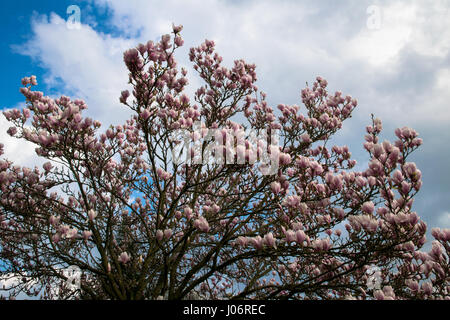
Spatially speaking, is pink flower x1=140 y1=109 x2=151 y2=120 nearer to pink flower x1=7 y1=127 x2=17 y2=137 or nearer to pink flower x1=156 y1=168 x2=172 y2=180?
pink flower x1=156 y1=168 x2=172 y2=180

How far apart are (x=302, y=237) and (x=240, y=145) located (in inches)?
57.7

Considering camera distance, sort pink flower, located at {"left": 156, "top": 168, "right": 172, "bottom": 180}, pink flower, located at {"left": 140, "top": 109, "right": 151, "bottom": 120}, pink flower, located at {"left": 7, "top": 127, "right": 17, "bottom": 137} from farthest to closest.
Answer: pink flower, located at {"left": 7, "top": 127, "right": 17, "bottom": 137} < pink flower, located at {"left": 156, "top": 168, "right": 172, "bottom": 180} < pink flower, located at {"left": 140, "top": 109, "right": 151, "bottom": 120}

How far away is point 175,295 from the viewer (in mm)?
5273

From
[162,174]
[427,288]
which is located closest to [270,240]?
[427,288]

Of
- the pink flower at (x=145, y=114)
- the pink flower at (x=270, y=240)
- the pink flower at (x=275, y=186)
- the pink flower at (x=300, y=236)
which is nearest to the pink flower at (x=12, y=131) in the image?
the pink flower at (x=145, y=114)

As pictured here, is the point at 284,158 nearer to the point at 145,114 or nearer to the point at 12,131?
the point at 145,114

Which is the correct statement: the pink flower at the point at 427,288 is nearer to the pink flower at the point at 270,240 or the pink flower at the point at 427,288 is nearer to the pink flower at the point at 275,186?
the pink flower at the point at 270,240

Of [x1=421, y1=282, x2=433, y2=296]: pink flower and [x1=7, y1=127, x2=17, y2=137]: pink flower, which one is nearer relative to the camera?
[x1=421, y1=282, x2=433, y2=296]: pink flower

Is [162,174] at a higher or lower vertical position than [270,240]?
higher

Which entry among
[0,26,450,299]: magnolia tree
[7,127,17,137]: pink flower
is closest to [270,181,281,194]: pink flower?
[0,26,450,299]: magnolia tree

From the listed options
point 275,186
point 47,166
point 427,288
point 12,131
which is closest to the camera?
point 427,288

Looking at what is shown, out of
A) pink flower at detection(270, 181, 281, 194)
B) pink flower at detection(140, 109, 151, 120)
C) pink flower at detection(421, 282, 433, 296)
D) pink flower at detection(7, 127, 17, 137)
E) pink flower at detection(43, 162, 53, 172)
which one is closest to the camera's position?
pink flower at detection(421, 282, 433, 296)
